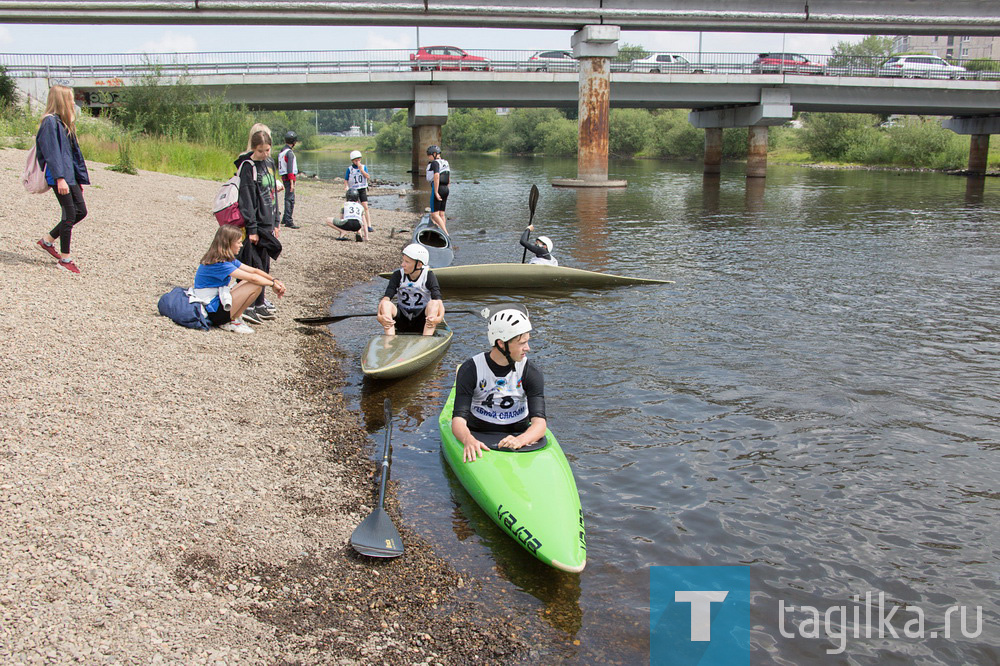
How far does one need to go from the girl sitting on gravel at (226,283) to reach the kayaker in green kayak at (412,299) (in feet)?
3.96

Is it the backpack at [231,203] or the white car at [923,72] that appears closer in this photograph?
the backpack at [231,203]

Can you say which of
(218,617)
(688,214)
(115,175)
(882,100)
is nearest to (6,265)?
(218,617)

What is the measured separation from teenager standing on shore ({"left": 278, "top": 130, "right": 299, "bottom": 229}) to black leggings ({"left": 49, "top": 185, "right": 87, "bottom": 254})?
6.92m

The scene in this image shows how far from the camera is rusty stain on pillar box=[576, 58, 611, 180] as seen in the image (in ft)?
110

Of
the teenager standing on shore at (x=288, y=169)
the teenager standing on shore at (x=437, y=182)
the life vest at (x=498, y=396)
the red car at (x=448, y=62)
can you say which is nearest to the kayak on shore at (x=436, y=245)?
the teenager standing on shore at (x=437, y=182)

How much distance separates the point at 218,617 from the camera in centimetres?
395

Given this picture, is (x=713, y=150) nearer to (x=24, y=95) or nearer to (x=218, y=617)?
(x=24, y=95)

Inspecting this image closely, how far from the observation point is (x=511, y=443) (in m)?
5.61

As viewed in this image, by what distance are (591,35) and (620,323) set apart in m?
25.1

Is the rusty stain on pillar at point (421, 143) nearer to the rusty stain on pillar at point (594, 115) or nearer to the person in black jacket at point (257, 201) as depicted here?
the rusty stain on pillar at point (594, 115)

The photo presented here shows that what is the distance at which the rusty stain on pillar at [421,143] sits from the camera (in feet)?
139

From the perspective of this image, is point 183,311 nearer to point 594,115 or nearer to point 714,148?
point 594,115

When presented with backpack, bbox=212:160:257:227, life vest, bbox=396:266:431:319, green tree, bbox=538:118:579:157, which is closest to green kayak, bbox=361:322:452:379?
life vest, bbox=396:266:431:319

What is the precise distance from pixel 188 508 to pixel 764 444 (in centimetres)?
482
